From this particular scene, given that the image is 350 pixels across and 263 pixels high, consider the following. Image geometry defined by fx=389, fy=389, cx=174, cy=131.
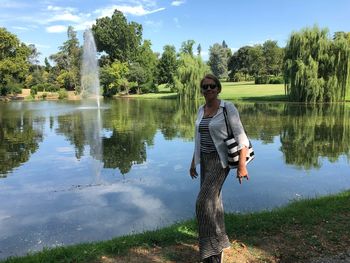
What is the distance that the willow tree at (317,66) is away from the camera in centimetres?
3906

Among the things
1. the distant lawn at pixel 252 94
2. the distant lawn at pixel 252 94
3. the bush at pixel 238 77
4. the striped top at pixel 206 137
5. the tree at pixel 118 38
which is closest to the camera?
the striped top at pixel 206 137

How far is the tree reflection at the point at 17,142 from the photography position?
1367cm

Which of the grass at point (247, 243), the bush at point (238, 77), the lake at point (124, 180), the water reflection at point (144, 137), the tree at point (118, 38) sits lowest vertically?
the lake at point (124, 180)

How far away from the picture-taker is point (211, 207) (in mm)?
4352

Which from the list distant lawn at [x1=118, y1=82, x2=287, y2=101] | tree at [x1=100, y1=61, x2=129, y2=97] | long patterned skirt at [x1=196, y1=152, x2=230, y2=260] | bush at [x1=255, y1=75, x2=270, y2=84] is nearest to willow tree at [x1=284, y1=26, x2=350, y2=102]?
distant lawn at [x1=118, y1=82, x2=287, y2=101]

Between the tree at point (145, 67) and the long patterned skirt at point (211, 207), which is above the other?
the tree at point (145, 67)

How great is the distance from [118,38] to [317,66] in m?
51.2

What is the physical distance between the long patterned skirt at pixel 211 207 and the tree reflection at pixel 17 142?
29.9ft

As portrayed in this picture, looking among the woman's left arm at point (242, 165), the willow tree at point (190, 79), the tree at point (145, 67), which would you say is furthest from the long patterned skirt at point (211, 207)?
the tree at point (145, 67)

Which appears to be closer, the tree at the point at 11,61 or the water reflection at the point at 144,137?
the water reflection at the point at 144,137

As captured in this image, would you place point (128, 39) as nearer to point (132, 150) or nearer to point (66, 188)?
point (132, 150)

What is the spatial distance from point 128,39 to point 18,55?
2237cm

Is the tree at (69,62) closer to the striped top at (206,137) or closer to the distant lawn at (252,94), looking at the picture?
the distant lawn at (252,94)

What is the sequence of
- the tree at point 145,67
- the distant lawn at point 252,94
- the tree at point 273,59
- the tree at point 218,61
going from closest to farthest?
the distant lawn at point 252,94, the tree at point 145,67, the tree at point 273,59, the tree at point 218,61
